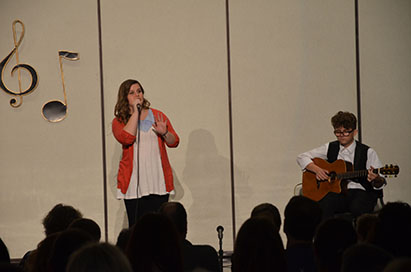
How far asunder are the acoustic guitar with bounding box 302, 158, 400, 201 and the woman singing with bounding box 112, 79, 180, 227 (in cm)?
114

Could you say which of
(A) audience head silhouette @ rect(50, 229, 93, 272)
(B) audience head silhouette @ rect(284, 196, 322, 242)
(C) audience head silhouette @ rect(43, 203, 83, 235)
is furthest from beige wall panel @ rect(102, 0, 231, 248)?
(A) audience head silhouette @ rect(50, 229, 93, 272)

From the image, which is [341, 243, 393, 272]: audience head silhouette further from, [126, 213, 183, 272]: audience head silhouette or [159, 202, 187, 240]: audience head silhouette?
[159, 202, 187, 240]: audience head silhouette

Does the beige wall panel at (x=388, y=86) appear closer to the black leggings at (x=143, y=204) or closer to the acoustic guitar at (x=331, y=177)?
the acoustic guitar at (x=331, y=177)

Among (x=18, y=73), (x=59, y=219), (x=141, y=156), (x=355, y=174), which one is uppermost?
(x=18, y=73)

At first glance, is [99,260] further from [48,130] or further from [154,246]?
[48,130]

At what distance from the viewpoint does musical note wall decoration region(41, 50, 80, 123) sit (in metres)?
5.56

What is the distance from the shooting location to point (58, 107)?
558 centimetres

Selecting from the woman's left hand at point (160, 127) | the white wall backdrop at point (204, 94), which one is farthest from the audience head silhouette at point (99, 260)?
the white wall backdrop at point (204, 94)

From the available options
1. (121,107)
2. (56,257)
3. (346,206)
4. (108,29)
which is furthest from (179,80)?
(56,257)

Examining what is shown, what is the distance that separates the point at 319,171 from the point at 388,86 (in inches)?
70.2

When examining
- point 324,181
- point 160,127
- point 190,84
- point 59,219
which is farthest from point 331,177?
point 59,219

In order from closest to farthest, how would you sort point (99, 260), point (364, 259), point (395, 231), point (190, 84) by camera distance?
point (99, 260)
point (364, 259)
point (395, 231)
point (190, 84)

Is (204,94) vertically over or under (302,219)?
over

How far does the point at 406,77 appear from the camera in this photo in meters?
5.89
